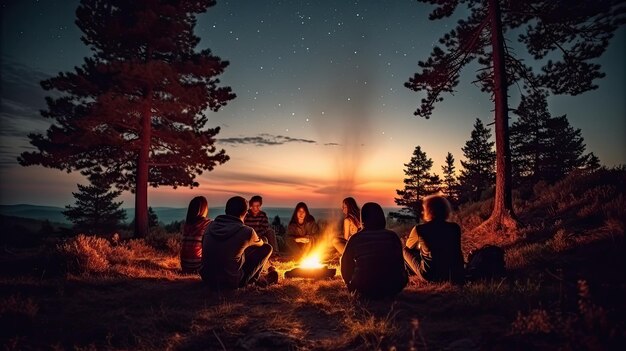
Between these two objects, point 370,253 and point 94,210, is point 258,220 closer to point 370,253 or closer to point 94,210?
point 370,253

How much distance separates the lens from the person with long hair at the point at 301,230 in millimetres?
11188

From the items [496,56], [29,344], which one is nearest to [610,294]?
[29,344]

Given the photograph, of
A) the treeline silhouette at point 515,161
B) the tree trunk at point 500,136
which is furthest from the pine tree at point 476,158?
the tree trunk at point 500,136

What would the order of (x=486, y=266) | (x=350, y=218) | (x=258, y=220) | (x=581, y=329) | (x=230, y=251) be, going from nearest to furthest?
(x=581, y=329) < (x=486, y=266) < (x=230, y=251) < (x=350, y=218) < (x=258, y=220)

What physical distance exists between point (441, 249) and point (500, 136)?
6701 millimetres

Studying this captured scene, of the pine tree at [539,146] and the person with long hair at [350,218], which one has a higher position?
the pine tree at [539,146]

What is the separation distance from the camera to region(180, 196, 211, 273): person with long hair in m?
8.02

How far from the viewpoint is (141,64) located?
530 inches

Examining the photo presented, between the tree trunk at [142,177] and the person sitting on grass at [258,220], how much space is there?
5.69 m

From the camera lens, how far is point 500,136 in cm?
1088

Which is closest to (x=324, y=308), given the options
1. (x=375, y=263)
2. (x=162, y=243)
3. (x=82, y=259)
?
(x=375, y=263)

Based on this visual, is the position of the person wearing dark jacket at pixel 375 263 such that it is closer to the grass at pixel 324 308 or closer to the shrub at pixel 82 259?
the grass at pixel 324 308

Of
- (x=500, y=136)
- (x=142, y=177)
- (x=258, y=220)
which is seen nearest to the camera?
(x=500, y=136)

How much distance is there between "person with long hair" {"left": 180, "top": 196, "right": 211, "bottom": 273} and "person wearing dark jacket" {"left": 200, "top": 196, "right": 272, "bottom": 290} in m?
1.66
